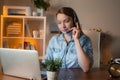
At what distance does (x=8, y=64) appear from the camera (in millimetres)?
1750

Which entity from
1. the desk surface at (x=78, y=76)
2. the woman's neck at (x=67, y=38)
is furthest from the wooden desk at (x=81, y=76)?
the woman's neck at (x=67, y=38)

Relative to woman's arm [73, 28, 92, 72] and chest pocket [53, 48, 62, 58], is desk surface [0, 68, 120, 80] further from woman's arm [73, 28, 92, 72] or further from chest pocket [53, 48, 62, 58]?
chest pocket [53, 48, 62, 58]

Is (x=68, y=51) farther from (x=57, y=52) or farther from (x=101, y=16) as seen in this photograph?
(x=101, y=16)

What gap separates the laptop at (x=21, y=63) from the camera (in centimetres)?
160

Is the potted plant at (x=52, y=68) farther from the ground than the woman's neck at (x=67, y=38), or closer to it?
closer to it

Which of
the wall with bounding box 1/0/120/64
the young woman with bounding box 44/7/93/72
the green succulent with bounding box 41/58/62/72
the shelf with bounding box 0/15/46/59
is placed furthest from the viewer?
the wall with bounding box 1/0/120/64

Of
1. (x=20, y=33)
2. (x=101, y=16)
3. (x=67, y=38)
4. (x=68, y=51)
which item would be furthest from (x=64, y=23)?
(x=101, y=16)

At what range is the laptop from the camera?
1597 millimetres

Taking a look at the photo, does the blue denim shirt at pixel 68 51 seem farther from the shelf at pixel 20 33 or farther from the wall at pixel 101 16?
the wall at pixel 101 16

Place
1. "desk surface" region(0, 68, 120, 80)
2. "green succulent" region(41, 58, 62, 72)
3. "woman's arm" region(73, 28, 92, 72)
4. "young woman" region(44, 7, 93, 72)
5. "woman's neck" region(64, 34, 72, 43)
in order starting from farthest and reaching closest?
1. "woman's neck" region(64, 34, 72, 43)
2. "young woman" region(44, 7, 93, 72)
3. "woman's arm" region(73, 28, 92, 72)
4. "desk surface" region(0, 68, 120, 80)
5. "green succulent" region(41, 58, 62, 72)

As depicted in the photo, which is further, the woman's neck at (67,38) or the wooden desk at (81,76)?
the woman's neck at (67,38)

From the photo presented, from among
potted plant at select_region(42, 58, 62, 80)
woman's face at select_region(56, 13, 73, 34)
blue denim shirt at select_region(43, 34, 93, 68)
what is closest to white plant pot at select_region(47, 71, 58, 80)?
potted plant at select_region(42, 58, 62, 80)

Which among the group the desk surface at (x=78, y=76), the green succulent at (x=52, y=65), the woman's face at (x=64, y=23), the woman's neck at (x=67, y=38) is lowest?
the desk surface at (x=78, y=76)

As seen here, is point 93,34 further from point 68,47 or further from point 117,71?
point 117,71
